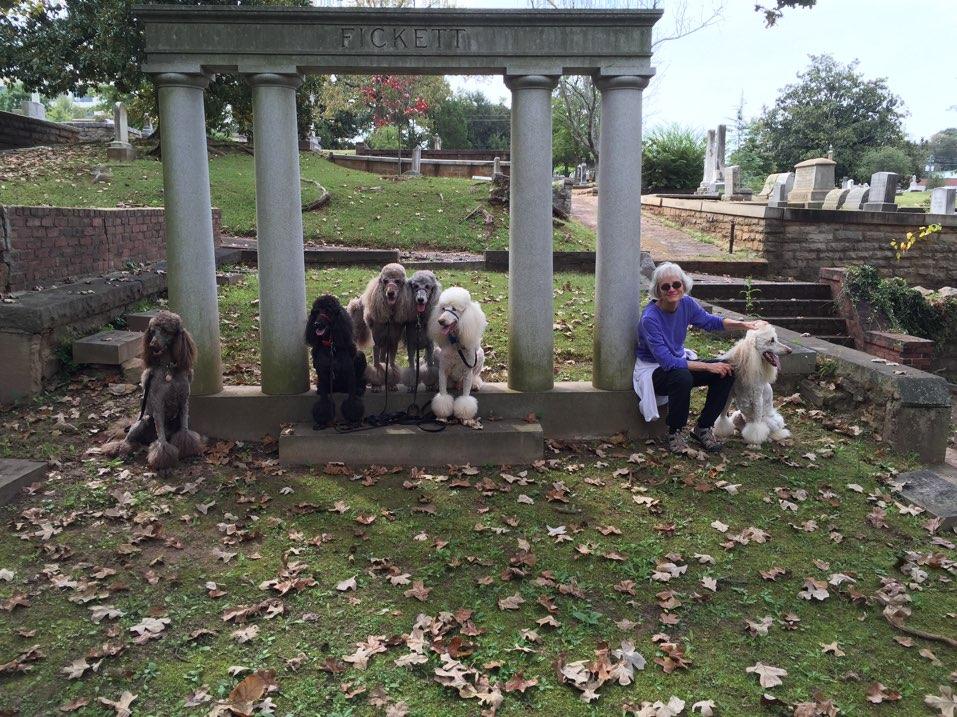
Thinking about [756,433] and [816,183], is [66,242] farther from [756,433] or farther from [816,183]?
[816,183]

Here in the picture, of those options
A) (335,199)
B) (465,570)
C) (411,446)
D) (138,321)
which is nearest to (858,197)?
(335,199)

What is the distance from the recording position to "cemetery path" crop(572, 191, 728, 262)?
17.2m

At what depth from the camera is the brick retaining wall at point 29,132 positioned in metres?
23.5

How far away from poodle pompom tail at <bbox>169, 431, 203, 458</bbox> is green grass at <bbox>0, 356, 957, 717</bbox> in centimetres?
13

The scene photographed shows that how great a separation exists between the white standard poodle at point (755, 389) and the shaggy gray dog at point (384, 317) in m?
2.95

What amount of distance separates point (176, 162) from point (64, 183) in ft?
51.3

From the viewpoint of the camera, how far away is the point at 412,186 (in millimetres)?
21469

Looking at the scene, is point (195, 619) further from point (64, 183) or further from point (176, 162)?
point (64, 183)

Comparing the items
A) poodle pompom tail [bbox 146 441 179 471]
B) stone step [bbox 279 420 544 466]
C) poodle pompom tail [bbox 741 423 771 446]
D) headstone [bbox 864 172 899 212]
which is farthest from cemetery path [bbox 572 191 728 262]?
poodle pompom tail [bbox 146 441 179 471]

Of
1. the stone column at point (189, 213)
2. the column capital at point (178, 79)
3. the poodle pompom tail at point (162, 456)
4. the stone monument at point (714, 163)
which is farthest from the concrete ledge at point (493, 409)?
the stone monument at point (714, 163)

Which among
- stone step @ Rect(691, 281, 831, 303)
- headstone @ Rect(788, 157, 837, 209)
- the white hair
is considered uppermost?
headstone @ Rect(788, 157, 837, 209)

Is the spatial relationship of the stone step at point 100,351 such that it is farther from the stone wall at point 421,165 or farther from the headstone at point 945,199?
the stone wall at point 421,165

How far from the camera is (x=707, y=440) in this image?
22.0ft

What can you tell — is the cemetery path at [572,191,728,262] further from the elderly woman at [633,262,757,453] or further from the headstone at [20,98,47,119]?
the headstone at [20,98,47,119]
